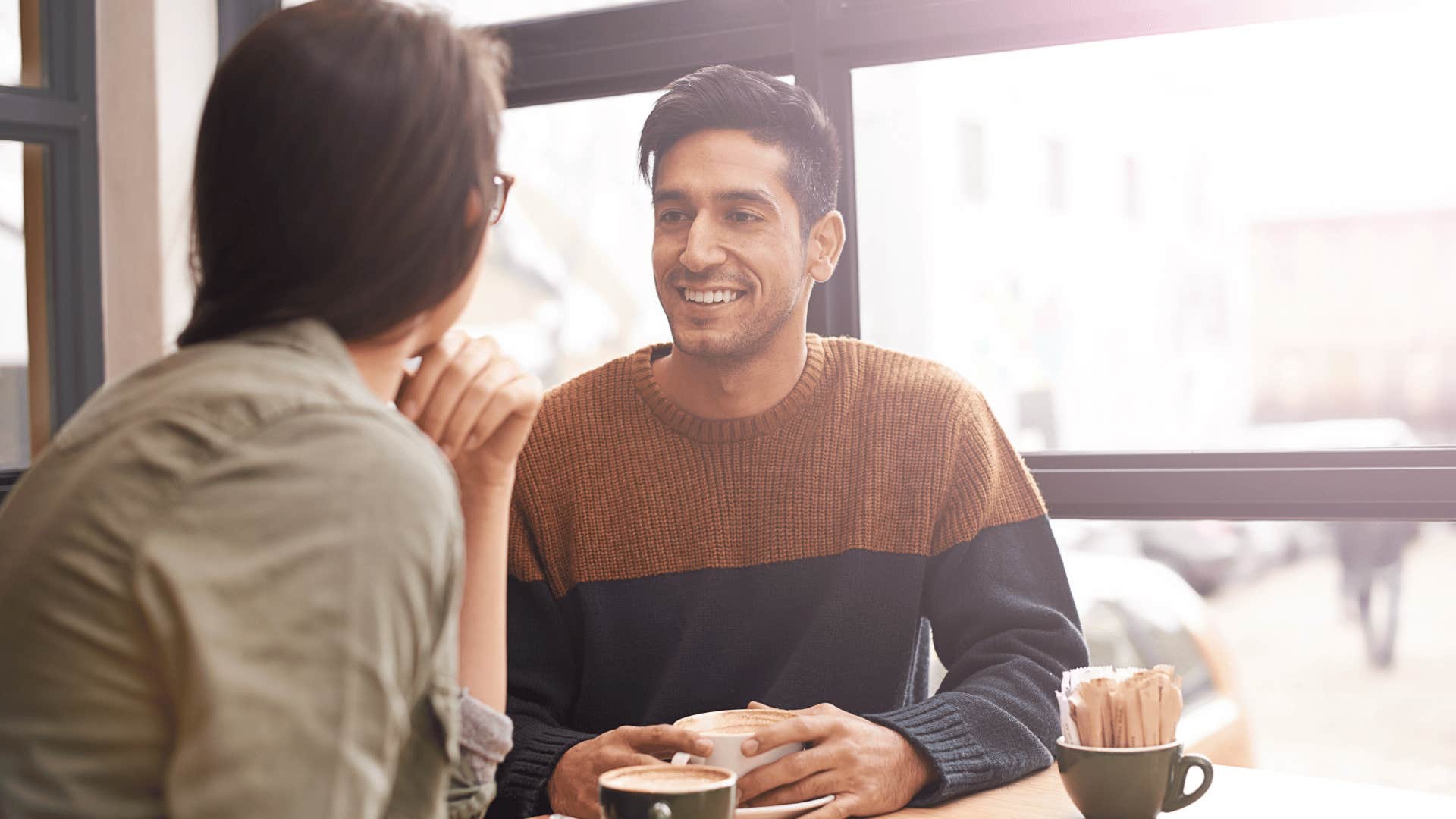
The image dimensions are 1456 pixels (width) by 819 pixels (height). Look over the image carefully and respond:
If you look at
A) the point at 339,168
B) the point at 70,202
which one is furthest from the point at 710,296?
the point at 70,202

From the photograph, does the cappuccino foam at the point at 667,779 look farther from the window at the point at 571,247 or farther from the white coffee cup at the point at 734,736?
the window at the point at 571,247

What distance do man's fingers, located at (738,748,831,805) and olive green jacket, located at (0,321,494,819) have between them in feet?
1.72

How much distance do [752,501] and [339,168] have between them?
946 millimetres

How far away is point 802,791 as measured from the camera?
1.19m

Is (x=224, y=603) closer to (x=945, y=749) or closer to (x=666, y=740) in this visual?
(x=666, y=740)

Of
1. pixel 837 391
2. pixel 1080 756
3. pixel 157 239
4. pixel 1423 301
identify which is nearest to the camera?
pixel 1080 756

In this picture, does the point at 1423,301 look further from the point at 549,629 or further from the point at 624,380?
the point at 549,629

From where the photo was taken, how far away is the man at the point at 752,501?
157cm

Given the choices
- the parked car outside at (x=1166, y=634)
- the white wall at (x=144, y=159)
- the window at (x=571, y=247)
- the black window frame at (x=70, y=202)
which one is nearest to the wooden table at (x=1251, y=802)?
the window at (x=571, y=247)

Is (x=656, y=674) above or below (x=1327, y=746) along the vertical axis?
above

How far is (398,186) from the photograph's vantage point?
0.78 meters

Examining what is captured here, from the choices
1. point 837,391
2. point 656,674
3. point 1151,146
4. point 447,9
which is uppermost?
point 1151,146

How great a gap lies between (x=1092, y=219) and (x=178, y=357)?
2587 mm

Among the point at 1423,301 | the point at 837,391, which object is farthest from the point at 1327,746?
the point at 837,391
